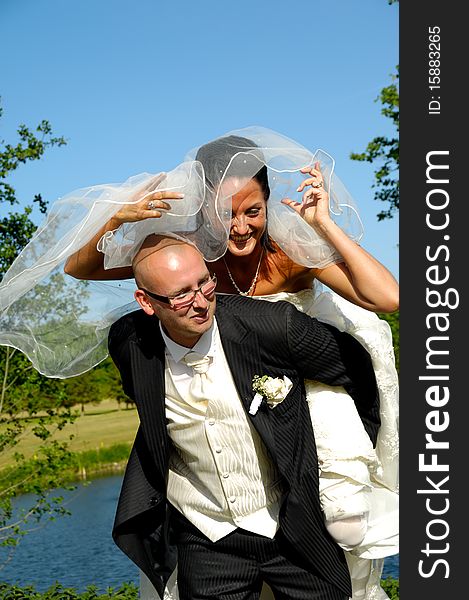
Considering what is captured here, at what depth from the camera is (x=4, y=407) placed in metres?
7.02

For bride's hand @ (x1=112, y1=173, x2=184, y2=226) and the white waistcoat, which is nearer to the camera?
bride's hand @ (x1=112, y1=173, x2=184, y2=226)

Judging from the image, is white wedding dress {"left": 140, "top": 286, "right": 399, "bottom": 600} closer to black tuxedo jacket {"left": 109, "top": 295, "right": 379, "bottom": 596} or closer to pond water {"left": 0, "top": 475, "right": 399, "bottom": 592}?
black tuxedo jacket {"left": 109, "top": 295, "right": 379, "bottom": 596}

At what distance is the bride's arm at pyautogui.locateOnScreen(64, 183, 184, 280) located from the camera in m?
3.05

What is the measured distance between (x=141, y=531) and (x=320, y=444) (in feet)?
2.62

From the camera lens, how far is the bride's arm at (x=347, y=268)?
304cm

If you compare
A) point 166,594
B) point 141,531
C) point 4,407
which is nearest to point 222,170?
point 141,531

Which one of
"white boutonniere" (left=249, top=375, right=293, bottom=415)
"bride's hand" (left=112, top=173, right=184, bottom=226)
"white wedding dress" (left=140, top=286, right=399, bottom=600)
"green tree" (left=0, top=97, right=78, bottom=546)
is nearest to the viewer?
"bride's hand" (left=112, top=173, right=184, bottom=226)

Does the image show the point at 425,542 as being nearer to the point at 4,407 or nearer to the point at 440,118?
the point at 440,118

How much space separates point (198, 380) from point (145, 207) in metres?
0.62

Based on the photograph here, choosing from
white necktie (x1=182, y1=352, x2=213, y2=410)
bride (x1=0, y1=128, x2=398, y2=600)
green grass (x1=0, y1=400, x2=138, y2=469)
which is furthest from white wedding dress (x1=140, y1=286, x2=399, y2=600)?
green grass (x1=0, y1=400, x2=138, y2=469)

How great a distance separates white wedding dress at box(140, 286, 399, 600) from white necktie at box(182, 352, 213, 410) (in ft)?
1.01

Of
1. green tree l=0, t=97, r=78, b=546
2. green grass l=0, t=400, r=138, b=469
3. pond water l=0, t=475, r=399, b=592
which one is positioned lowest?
green grass l=0, t=400, r=138, b=469

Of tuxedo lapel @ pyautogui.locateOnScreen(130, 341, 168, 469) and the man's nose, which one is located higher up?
the man's nose

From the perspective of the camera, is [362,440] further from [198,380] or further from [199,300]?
[199,300]
